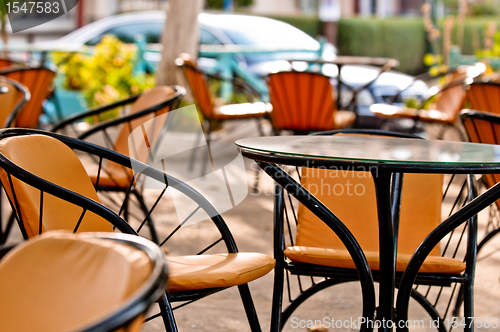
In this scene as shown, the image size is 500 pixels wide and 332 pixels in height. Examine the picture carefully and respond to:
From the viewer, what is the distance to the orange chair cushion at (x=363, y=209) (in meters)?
1.90

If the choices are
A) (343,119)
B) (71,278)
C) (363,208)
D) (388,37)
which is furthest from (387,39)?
(71,278)

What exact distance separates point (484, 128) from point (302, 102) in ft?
7.11

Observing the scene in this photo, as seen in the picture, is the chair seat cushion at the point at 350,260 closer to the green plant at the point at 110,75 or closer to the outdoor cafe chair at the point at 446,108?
the outdoor cafe chair at the point at 446,108

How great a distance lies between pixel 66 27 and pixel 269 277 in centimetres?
1252

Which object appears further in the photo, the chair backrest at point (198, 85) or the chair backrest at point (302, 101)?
the chair backrest at point (198, 85)

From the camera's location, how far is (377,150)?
4.97 feet

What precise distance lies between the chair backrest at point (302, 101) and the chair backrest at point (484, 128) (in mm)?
1983

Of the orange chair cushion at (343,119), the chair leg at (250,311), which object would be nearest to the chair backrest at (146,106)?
the chair leg at (250,311)

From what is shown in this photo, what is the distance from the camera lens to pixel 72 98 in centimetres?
653

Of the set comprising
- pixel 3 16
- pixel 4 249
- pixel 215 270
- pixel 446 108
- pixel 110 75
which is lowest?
pixel 4 249

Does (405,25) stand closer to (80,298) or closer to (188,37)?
(188,37)

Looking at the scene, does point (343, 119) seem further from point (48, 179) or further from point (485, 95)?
point (48, 179)

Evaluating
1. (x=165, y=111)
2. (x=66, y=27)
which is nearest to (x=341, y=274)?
(x=165, y=111)

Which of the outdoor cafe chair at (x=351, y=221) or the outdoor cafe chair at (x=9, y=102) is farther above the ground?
the outdoor cafe chair at (x=9, y=102)
